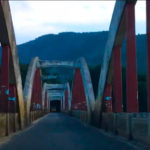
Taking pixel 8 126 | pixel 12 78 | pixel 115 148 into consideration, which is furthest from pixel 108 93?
pixel 115 148

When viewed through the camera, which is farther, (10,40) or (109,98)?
(109,98)

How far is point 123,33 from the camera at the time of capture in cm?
3053

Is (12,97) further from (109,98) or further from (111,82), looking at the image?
(111,82)

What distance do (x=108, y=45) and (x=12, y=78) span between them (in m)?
6.67

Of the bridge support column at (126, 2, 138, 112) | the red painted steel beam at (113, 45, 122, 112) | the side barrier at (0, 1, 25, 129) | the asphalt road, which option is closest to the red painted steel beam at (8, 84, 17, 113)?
the side barrier at (0, 1, 25, 129)

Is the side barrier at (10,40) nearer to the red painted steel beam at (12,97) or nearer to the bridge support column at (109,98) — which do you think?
the red painted steel beam at (12,97)

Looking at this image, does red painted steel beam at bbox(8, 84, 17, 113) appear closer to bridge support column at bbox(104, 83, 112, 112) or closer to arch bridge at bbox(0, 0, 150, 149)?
arch bridge at bbox(0, 0, 150, 149)

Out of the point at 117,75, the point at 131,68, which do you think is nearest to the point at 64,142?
the point at 131,68

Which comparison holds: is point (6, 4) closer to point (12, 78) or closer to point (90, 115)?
point (12, 78)

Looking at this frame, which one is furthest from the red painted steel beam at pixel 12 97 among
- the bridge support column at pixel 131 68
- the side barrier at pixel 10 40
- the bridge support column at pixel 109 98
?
the bridge support column at pixel 131 68

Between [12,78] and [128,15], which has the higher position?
[128,15]

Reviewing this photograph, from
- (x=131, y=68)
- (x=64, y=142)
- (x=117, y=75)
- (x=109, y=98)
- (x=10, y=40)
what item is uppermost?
(x=10, y=40)

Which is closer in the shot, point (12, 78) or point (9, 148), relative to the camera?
point (9, 148)

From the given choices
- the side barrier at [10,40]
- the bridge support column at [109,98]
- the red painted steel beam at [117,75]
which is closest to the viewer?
the side barrier at [10,40]
